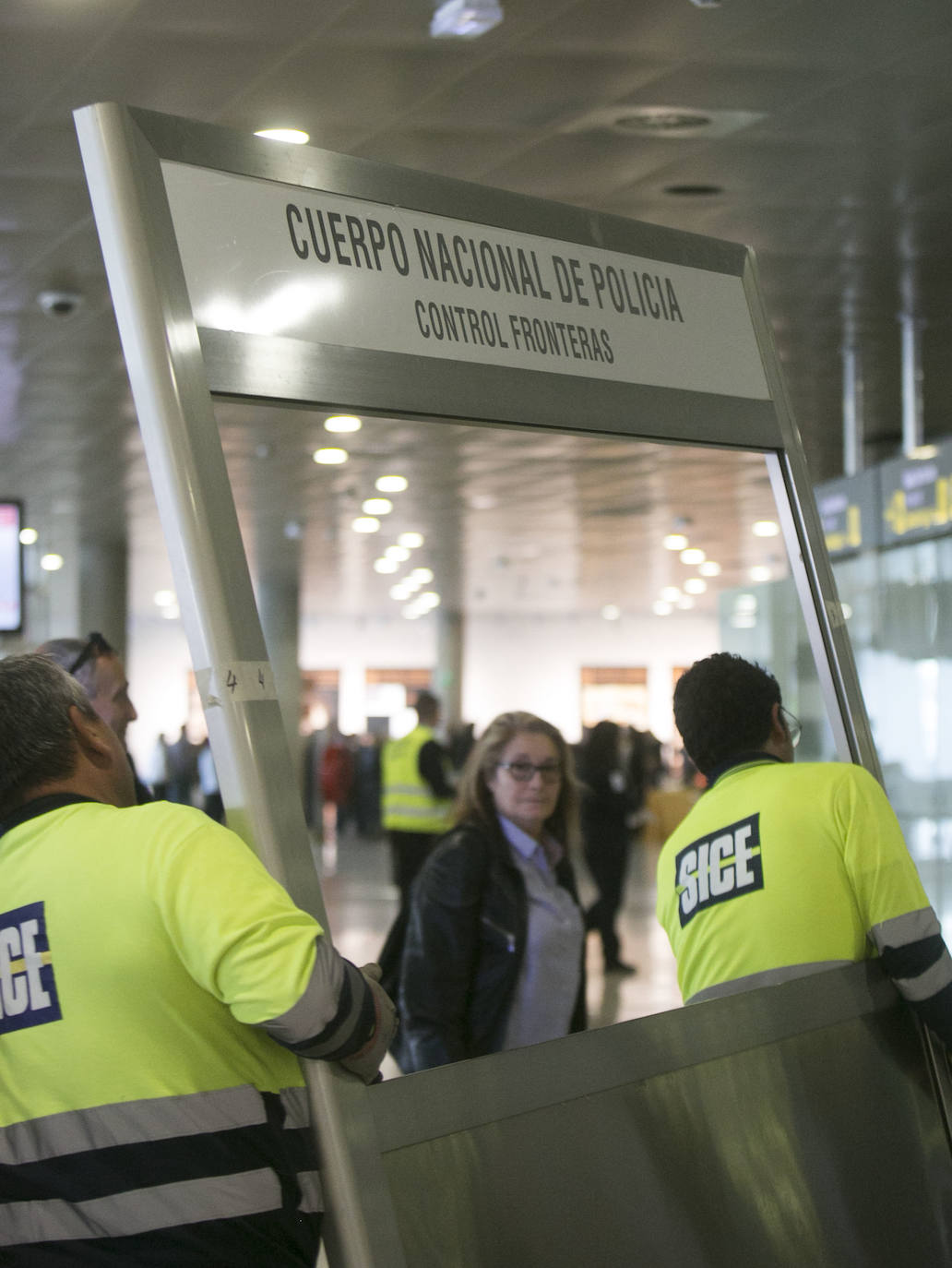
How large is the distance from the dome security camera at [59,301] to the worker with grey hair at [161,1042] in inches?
205

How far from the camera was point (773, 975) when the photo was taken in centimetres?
222

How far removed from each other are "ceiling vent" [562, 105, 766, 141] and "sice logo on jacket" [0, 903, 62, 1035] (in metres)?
3.62

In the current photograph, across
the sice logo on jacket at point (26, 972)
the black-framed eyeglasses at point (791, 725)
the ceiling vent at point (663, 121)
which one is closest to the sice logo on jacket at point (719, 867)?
the black-framed eyeglasses at point (791, 725)

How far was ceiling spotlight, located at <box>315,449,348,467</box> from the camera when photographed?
32.6ft

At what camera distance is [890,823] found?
220 centimetres

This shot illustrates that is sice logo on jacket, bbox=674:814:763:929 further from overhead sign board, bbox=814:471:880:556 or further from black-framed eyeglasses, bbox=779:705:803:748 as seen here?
overhead sign board, bbox=814:471:880:556

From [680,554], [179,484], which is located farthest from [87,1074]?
[680,554]

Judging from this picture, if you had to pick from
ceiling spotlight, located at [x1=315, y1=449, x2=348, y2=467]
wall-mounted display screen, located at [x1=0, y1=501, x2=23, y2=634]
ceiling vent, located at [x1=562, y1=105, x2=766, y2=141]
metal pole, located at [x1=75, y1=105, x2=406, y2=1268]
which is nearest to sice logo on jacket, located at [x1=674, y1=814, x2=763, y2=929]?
metal pole, located at [x1=75, y1=105, x2=406, y2=1268]

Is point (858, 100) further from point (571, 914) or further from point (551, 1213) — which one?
point (551, 1213)

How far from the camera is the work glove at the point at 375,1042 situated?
1.55m

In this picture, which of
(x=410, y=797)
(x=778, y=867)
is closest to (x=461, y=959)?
(x=778, y=867)

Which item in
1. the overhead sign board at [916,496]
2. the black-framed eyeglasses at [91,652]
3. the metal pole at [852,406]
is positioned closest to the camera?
the black-framed eyeglasses at [91,652]

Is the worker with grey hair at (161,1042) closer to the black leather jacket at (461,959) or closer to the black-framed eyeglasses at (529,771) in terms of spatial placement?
the black leather jacket at (461,959)

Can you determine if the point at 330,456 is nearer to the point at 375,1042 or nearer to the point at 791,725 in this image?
the point at 791,725
